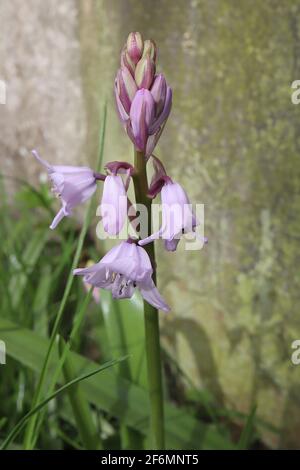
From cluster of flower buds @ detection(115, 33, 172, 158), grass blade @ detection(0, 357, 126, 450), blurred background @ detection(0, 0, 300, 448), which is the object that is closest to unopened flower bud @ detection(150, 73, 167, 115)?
cluster of flower buds @ detection(115, 33, 172, 158)

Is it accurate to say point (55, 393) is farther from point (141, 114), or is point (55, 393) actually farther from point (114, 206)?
point (141, 114)

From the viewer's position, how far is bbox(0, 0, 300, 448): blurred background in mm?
1458

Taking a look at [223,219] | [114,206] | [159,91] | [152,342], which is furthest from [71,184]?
[223,219]

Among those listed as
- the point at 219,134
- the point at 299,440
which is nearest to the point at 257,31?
the point at 219,134

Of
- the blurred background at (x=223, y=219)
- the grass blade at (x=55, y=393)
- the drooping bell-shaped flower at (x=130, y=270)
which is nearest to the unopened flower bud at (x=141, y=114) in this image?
the drooping bell-shaped flower at (x=130, y=270)

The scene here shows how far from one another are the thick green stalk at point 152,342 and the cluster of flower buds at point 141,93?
0.10ft

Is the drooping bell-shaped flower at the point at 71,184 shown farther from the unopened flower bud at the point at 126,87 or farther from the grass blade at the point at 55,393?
the grass blade at the point at 55,393

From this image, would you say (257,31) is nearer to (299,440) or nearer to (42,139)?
(299,440)

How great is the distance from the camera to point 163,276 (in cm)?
185

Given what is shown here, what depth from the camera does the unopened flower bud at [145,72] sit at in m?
0.81

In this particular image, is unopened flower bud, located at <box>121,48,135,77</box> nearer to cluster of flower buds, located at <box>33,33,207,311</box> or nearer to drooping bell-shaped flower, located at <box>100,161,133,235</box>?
cluster of flower buds, located at <box>33,33,207,311</box>

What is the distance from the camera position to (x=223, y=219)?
1613 mm

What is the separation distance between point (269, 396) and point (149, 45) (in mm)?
1087
